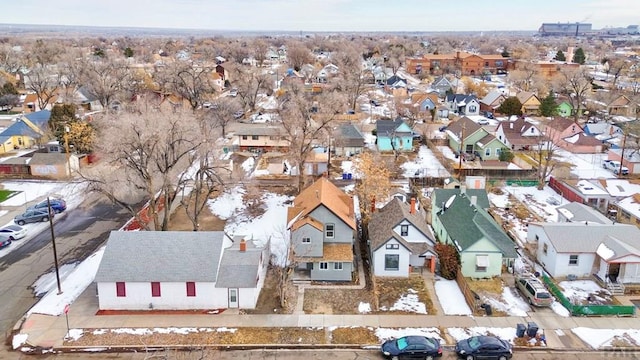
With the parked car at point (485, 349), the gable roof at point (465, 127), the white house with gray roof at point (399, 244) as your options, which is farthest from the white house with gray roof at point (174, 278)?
the gable roof at point (465, 127)

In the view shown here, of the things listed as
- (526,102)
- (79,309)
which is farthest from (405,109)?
(79,309)

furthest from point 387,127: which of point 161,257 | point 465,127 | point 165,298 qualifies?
point 165,298

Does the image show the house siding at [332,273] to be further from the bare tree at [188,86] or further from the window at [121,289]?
the bare tree at [188,86]

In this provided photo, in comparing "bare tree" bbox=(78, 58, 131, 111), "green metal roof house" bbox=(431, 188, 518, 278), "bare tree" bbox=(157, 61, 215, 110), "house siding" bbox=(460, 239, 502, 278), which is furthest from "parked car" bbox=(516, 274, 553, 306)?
"bare tree" bbox=(78, 58, 131, 111)

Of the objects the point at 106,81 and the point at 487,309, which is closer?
the point at 487,309

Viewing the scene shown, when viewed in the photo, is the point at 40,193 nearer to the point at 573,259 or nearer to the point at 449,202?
the point at 449,202
